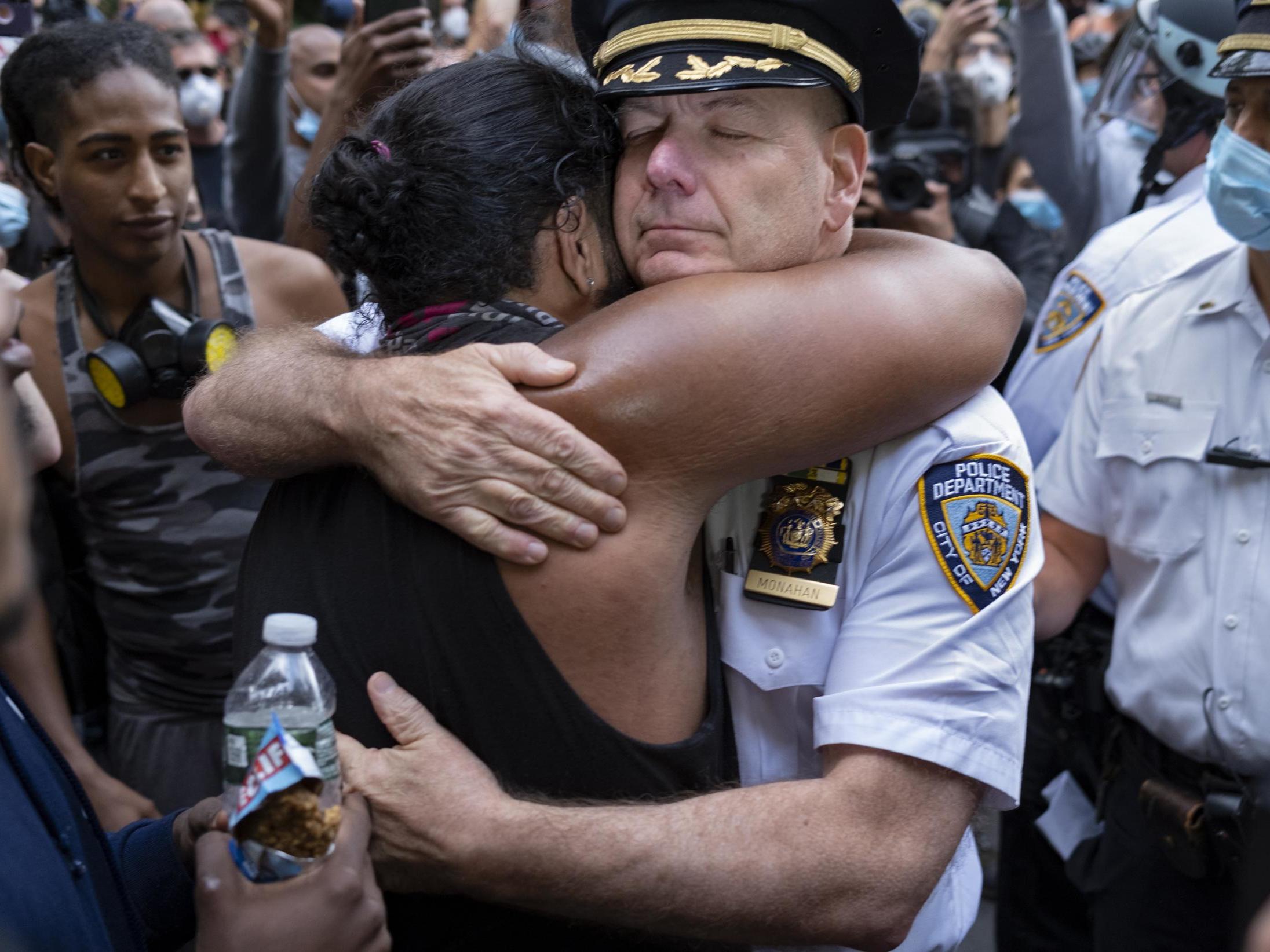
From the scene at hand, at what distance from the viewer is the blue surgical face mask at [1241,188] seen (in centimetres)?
222

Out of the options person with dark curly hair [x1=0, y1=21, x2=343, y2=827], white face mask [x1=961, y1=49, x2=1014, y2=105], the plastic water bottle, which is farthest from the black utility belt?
white face mask [x1=961, y1=49, x2=1014, y2=105]

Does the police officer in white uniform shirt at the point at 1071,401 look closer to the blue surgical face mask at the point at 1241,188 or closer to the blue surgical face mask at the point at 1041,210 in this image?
the blue surgical face mask at the point at 1241,188

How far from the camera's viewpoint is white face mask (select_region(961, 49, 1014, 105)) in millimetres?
5969

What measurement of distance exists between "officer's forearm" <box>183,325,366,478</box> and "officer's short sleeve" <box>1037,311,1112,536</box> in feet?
5.22

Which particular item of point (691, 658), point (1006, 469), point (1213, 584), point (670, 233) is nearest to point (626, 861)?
point (691, 658)

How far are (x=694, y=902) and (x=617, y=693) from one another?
0.85 ft

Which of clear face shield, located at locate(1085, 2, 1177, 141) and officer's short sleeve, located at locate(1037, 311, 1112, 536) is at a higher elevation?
clear face shield, located at locate(1085, 2, 1177, 141)

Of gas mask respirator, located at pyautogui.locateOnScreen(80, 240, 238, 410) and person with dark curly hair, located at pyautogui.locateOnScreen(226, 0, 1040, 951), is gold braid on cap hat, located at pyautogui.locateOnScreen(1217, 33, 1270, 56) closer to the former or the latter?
person with dark curly hair, located at pyautogui.locateOnScreen(226, 0, 1040, 951)

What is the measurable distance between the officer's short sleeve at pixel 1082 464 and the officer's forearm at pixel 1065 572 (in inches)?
1.2

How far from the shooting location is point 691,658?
4.97ft

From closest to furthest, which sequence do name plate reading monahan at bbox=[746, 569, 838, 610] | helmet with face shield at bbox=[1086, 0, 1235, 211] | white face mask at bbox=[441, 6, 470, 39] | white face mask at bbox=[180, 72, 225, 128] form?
name plate reading monahan at bbox=[746, 569, 838, 610] → helmet with face shield at bbox=[1086, 0, 1235, 211] → white face mask at bbox=[180, 72, 225, 128] → white face mask at bbox=[441, 6, 470, 39]

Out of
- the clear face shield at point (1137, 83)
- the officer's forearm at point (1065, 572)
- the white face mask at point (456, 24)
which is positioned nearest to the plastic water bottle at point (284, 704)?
the officer's forearm at point (1065, 572)

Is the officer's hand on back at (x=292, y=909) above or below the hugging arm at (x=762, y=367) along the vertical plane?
below

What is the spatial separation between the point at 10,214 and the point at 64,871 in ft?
9.25
